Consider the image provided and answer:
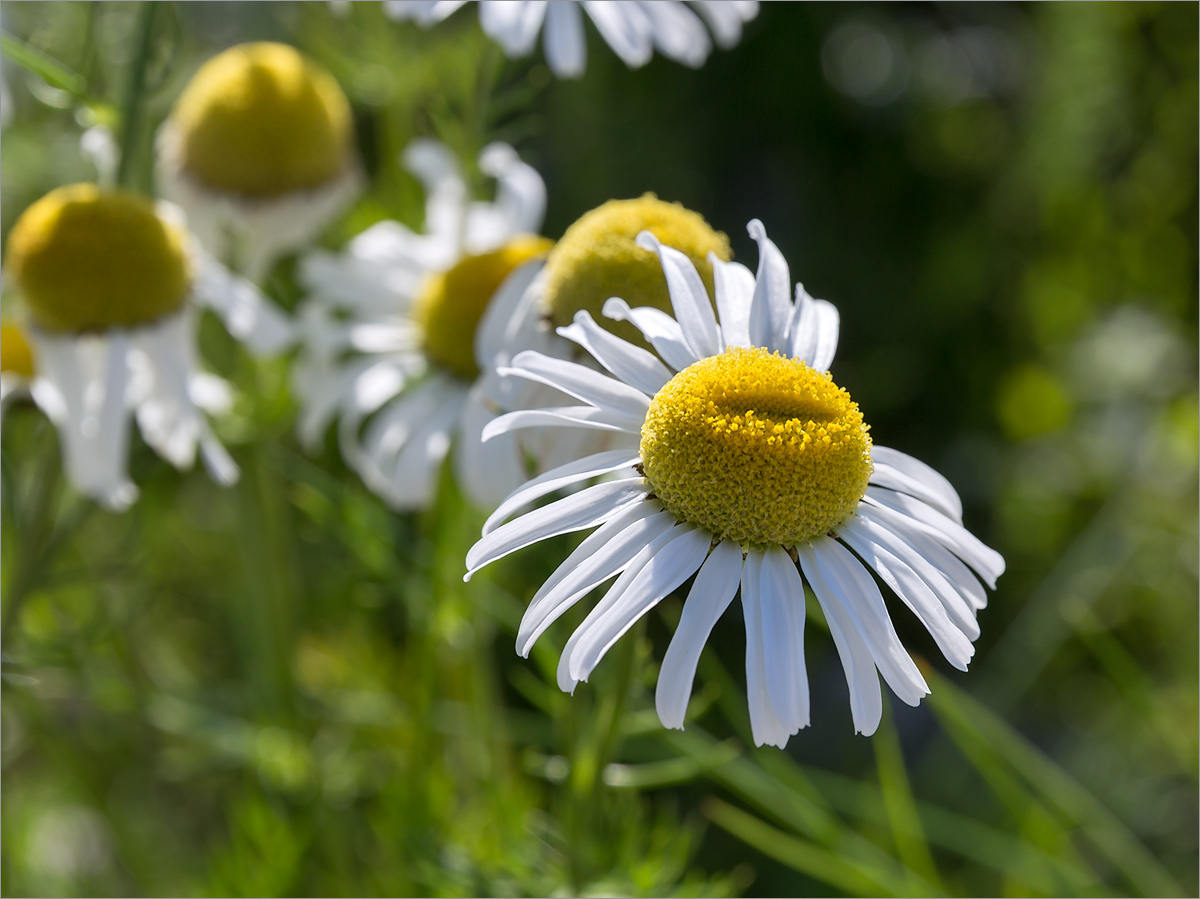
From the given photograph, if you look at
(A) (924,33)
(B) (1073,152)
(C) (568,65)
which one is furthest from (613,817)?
(A) (924,33)

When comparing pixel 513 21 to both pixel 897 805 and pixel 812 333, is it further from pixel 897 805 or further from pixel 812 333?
pixel 897 805

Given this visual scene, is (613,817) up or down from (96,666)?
up

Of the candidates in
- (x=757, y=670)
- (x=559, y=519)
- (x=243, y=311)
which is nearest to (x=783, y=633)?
(x=757, y=670)

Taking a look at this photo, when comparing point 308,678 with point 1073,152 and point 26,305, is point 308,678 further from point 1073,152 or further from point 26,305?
point 1073,152

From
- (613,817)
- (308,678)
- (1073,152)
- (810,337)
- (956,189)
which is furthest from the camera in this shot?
(956,189)

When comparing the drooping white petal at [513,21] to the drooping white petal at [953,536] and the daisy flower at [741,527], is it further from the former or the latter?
the drooping white petal at [953,536]
